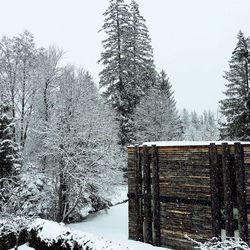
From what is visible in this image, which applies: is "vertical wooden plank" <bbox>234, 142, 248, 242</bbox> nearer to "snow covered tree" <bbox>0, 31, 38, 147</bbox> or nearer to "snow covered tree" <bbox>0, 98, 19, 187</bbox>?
"snow covered tree" <bbox>0, 98, 19, 187</bbox>

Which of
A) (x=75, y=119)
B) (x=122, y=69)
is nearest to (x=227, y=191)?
(x=75, y=119)

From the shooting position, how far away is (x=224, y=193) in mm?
13789

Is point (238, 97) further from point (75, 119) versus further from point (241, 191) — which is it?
point (241, 191)

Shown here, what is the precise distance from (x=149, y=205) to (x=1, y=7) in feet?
107

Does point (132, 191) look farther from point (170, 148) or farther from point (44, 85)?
point (44, 85)

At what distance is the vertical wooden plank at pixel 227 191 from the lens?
13.6m

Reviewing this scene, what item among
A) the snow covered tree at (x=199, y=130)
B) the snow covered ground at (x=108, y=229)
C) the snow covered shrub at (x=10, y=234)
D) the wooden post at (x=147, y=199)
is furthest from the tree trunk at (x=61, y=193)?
the snow covered tree at (x=199, y=130)

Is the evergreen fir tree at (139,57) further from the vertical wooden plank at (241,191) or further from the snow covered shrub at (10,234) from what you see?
the vertical wooden plank at (241,191)

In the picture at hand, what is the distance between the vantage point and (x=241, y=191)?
43.7 ft

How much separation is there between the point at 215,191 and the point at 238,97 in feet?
62.2

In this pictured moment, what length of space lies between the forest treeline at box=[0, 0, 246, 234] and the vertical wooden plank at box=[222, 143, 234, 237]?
8484 mm

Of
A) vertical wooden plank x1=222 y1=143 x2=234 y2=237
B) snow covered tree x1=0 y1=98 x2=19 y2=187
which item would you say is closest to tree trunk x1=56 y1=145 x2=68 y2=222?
snow covered tree x1=0 y1=98 x2=19 y2=187

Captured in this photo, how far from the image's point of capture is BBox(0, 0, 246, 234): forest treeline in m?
20.9

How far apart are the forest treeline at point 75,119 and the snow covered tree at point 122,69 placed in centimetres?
10
